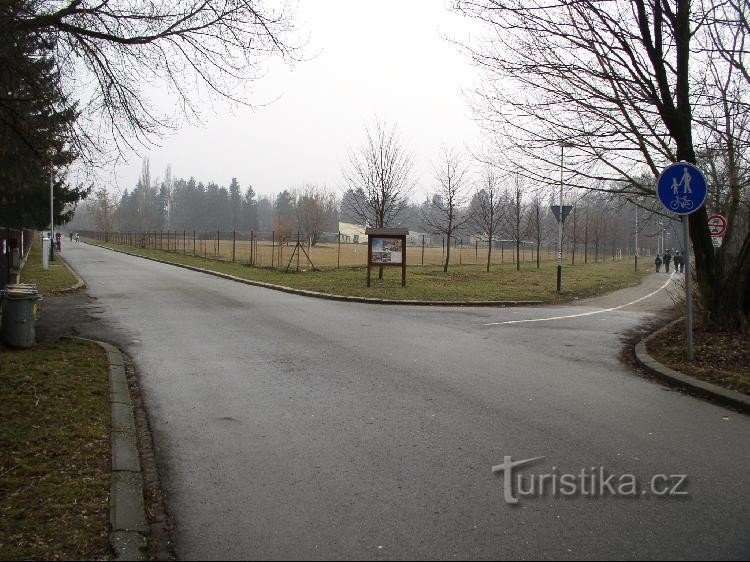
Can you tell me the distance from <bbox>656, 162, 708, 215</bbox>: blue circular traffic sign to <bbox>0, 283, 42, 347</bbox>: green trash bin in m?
9.39

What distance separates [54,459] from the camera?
14.9ft

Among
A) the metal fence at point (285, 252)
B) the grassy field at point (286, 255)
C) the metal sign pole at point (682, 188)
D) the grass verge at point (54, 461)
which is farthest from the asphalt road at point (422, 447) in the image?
the grassy field at point (286, 255)

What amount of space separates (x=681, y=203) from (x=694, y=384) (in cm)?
257

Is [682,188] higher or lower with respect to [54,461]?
higher

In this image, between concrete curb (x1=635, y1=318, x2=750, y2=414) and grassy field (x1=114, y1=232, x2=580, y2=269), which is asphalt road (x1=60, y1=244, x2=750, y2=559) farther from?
grassy field (x1=114, y1=232, x2=580, y2=269)

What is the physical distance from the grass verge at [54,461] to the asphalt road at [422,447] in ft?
1.67

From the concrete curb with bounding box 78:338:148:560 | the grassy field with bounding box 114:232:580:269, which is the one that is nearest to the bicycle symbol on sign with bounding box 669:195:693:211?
the concrete curb with bounding box 78:338:148:560

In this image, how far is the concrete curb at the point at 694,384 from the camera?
6.61 metres

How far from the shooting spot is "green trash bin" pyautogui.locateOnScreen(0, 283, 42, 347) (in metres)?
8.72

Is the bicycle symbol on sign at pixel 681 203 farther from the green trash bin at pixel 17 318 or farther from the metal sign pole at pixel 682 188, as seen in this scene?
the green trash bin at pixel 17 318

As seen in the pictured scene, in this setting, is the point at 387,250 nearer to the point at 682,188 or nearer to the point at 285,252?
the point at 682,188

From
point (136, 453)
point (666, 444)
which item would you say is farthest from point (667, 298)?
point (136, 453)

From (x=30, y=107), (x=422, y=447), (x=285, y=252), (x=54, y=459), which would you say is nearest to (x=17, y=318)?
(x=30, y=107)

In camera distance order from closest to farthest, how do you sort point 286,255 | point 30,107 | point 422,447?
point 422,447 < point 30,107 < point 286,255
